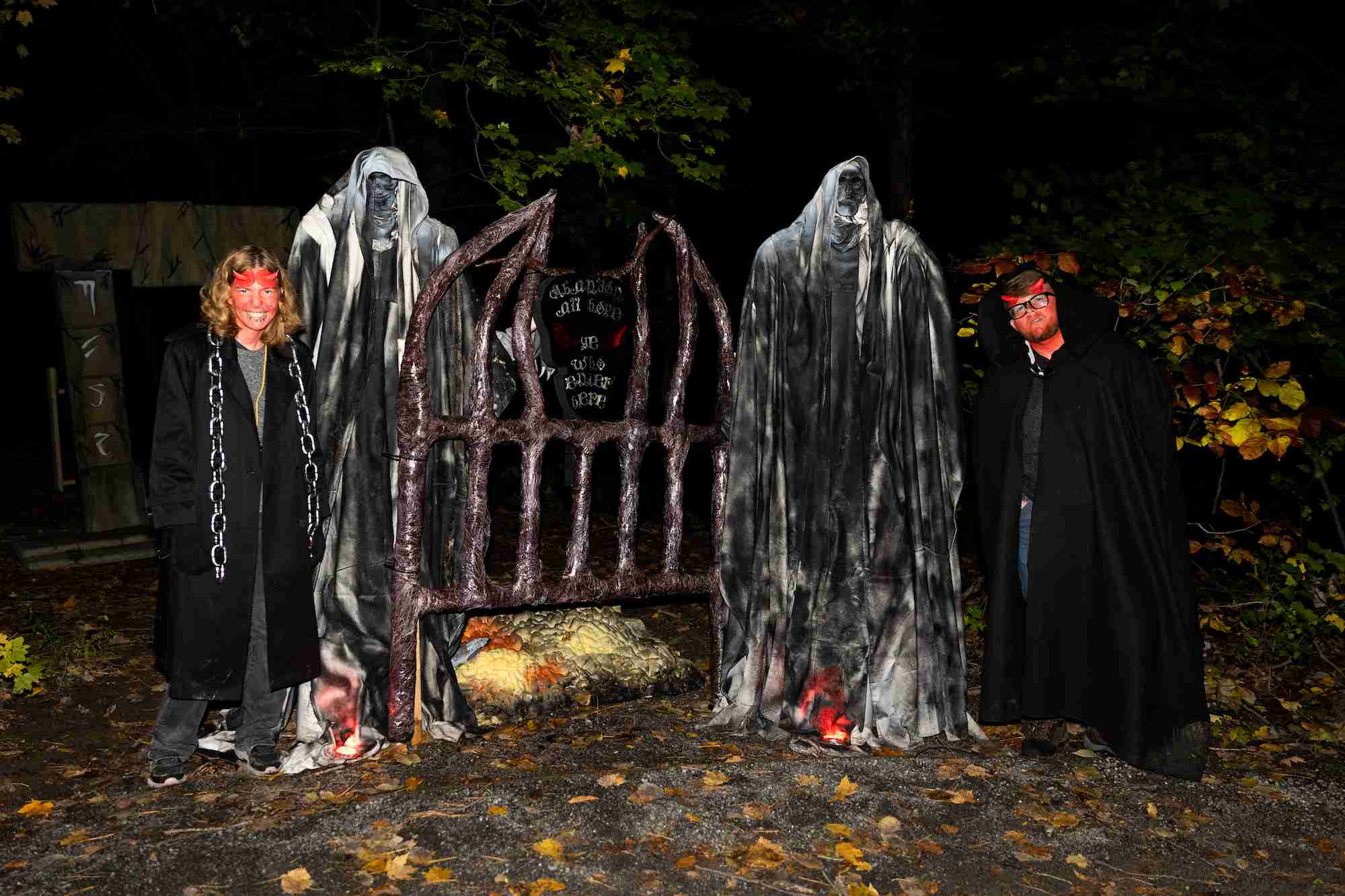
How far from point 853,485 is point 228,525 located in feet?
9.33

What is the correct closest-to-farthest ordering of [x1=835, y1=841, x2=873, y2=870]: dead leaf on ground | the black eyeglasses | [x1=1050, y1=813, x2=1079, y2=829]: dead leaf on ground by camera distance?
1. [x1=835, y1=841, x2=873, y2=870]: dead leaf on ground
2. [x1=1050, y1=813, x2=1079, y2=829]: dead leaf on ground
3. the black eyeglasses

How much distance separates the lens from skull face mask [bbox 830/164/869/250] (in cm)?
559

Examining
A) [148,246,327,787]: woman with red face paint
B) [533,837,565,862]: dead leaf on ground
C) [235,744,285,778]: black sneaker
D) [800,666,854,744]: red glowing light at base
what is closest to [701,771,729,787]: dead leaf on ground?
[800,666,854,744]: red glowing light at base

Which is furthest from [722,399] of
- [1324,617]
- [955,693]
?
[1324,617]

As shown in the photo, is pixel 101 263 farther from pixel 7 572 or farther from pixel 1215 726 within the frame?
pixel 1215 726

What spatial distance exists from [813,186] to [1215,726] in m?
15.9

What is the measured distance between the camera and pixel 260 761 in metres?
5.11

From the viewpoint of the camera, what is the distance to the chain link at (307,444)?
4.99 m

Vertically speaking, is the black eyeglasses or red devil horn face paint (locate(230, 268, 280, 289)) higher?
red devil horn face paint (locate(230, 268, 280, 289))

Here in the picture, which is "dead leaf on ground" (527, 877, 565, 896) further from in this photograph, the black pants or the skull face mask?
the skull face mask

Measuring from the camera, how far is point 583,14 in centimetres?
935

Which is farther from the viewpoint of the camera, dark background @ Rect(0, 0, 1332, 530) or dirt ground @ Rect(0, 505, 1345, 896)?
dark background @ Rect(0, 0, 1332, 530)

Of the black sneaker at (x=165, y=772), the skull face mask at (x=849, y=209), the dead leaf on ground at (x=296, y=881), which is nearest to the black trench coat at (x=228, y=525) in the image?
the black sneaker at (x=165, y=772)

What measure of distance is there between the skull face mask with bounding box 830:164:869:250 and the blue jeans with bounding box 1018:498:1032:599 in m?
1.50
